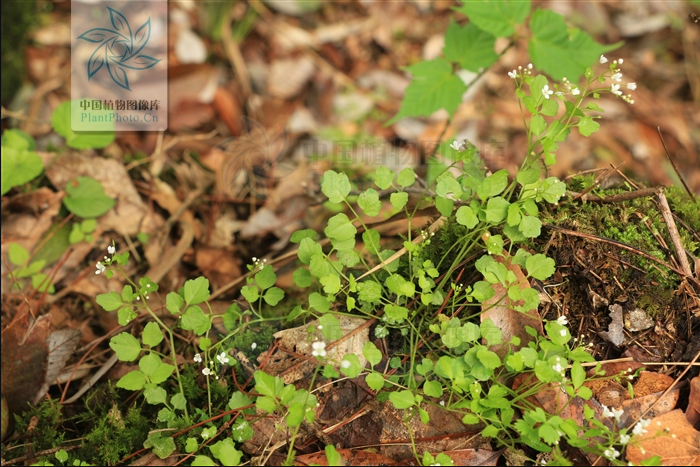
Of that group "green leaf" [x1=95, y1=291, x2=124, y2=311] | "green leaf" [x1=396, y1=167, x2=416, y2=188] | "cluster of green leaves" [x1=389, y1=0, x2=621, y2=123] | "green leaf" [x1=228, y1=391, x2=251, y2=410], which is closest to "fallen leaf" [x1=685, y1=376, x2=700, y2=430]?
"green leaf" [x1=396, y1=167, x2=416, y2=188]

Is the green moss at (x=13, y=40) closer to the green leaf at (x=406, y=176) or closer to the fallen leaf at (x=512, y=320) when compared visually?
the green leaf at (x=406, y=176)

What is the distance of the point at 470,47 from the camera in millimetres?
2879

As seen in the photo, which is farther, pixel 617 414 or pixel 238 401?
pixel 238 401

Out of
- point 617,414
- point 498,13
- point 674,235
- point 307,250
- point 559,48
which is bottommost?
point 617,414

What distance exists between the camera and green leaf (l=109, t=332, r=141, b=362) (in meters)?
1.78

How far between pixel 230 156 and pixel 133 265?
3.12ft

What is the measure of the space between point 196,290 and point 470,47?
1.93 meters

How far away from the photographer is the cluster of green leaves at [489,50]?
266cm

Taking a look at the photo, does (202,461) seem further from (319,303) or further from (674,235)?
(674,235)

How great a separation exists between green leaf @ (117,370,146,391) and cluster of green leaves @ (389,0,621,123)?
1670 mm

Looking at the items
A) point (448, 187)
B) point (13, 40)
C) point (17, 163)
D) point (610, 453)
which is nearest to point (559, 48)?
point (448, 187)

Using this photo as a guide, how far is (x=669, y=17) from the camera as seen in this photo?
539 cm

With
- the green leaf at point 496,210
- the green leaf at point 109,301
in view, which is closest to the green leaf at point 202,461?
the green leaf at point 109,301

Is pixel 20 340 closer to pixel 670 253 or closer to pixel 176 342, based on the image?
pixel 176 342
